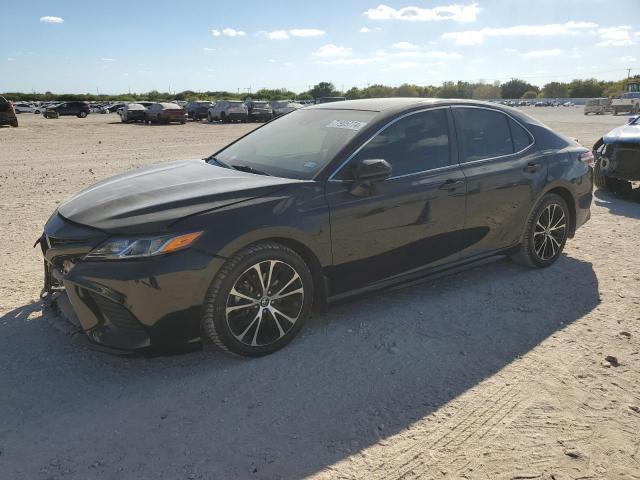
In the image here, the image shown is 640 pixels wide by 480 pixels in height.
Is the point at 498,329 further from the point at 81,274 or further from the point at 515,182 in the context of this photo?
the point at 81,274

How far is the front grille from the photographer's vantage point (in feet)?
10.0

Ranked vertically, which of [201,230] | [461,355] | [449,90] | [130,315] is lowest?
[461,355]

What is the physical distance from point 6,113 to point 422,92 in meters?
64.6

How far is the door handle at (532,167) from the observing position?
4802 millimetres

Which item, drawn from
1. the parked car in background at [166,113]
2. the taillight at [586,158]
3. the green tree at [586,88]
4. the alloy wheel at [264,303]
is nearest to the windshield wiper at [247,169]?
the alloy wheel at [264,303]

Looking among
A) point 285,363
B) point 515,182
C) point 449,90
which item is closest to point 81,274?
point 285,363

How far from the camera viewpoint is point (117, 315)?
308 centimetres

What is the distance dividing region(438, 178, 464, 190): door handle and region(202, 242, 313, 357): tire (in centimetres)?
137

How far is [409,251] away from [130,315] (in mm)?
2067

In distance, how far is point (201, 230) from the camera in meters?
3.14

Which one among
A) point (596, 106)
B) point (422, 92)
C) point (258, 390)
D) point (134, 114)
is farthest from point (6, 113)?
point (422, 92)

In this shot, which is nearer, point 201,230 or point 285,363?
point 201,230

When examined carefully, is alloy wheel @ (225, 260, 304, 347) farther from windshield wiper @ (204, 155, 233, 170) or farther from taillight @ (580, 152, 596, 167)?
taillight @ (580, 152, 596, 167)

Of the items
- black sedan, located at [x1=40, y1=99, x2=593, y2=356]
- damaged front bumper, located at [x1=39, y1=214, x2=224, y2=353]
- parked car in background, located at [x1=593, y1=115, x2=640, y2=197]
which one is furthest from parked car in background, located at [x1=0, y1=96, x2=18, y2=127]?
damaged front bumper, located at [x1=39, y1=214, x2=224, y2=353]
